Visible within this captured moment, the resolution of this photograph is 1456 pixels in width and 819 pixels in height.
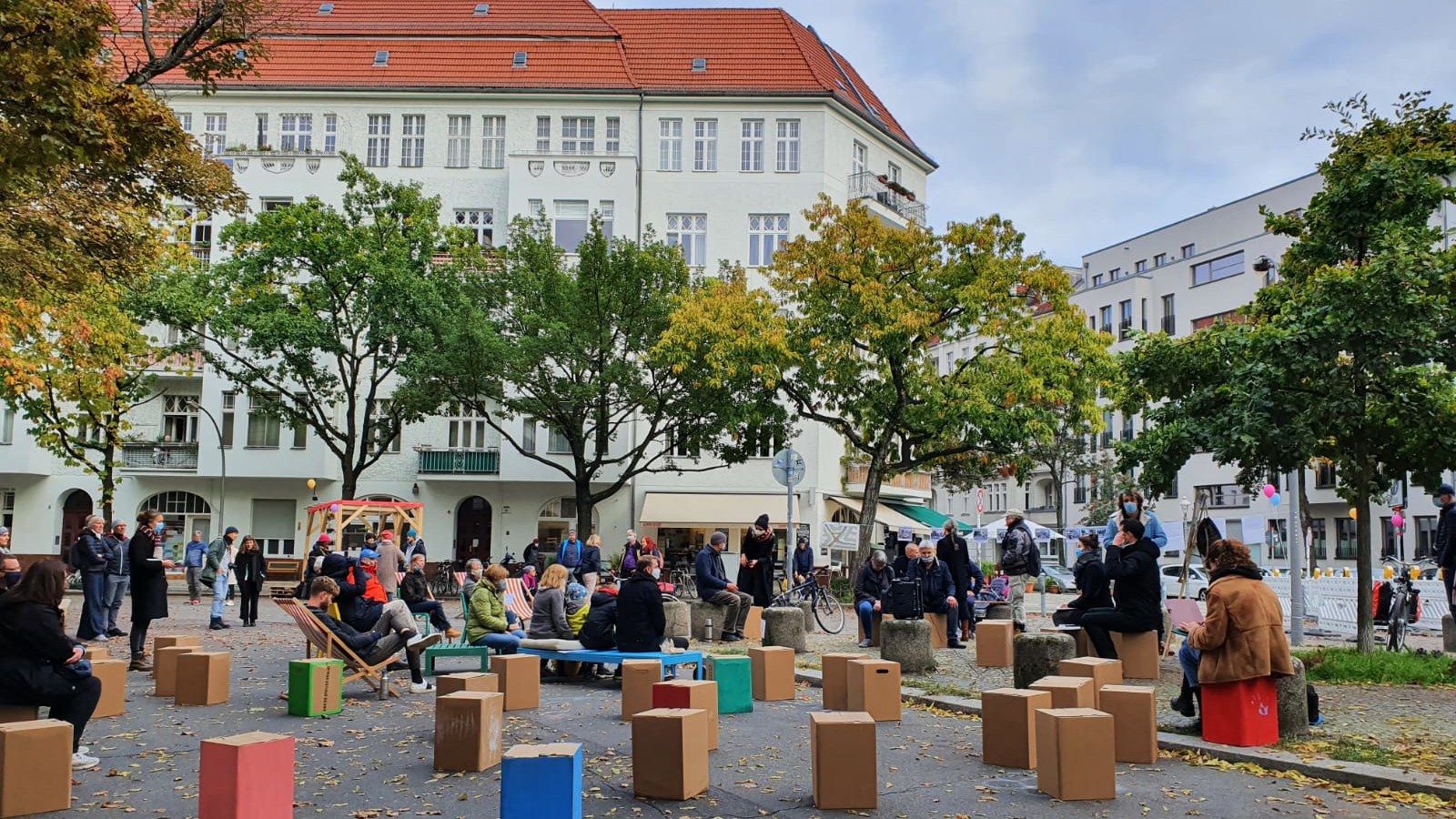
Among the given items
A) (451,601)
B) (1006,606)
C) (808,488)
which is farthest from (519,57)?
(1006,606)

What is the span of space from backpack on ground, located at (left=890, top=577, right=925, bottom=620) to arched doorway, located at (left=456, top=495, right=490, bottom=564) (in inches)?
1109

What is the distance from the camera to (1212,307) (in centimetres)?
6253

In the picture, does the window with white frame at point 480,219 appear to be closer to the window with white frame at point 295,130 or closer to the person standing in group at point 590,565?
the window with white frame at point 295,130

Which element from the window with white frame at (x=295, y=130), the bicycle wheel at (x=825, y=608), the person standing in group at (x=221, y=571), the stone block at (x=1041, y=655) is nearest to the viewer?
the stone block at (x=1041, y=655)

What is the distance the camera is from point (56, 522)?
143 feet

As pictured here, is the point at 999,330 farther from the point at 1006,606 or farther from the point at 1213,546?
the point at 1213,546

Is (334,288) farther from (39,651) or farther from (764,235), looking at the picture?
(39,651)

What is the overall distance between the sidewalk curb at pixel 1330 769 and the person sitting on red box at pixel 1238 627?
50 centimetres

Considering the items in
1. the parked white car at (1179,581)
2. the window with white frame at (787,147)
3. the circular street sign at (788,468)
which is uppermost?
the window with white frame at (787,147)

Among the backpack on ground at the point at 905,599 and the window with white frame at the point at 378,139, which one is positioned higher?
the window with white frame at the point at 378,139

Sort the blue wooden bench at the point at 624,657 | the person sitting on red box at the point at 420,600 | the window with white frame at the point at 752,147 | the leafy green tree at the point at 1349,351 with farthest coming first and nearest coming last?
the window with white frame at the point at 752,147
the person sitting on red box at the point at 420,600
the leafy green tree at the point at 1349,351
the blue wooden bench at the point at 624,657

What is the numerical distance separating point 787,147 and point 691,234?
183 inches

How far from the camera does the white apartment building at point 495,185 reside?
42031mm

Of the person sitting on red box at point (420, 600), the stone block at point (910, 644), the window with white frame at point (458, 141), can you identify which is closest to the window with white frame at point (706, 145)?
the window with white frame at point (458, 141)
